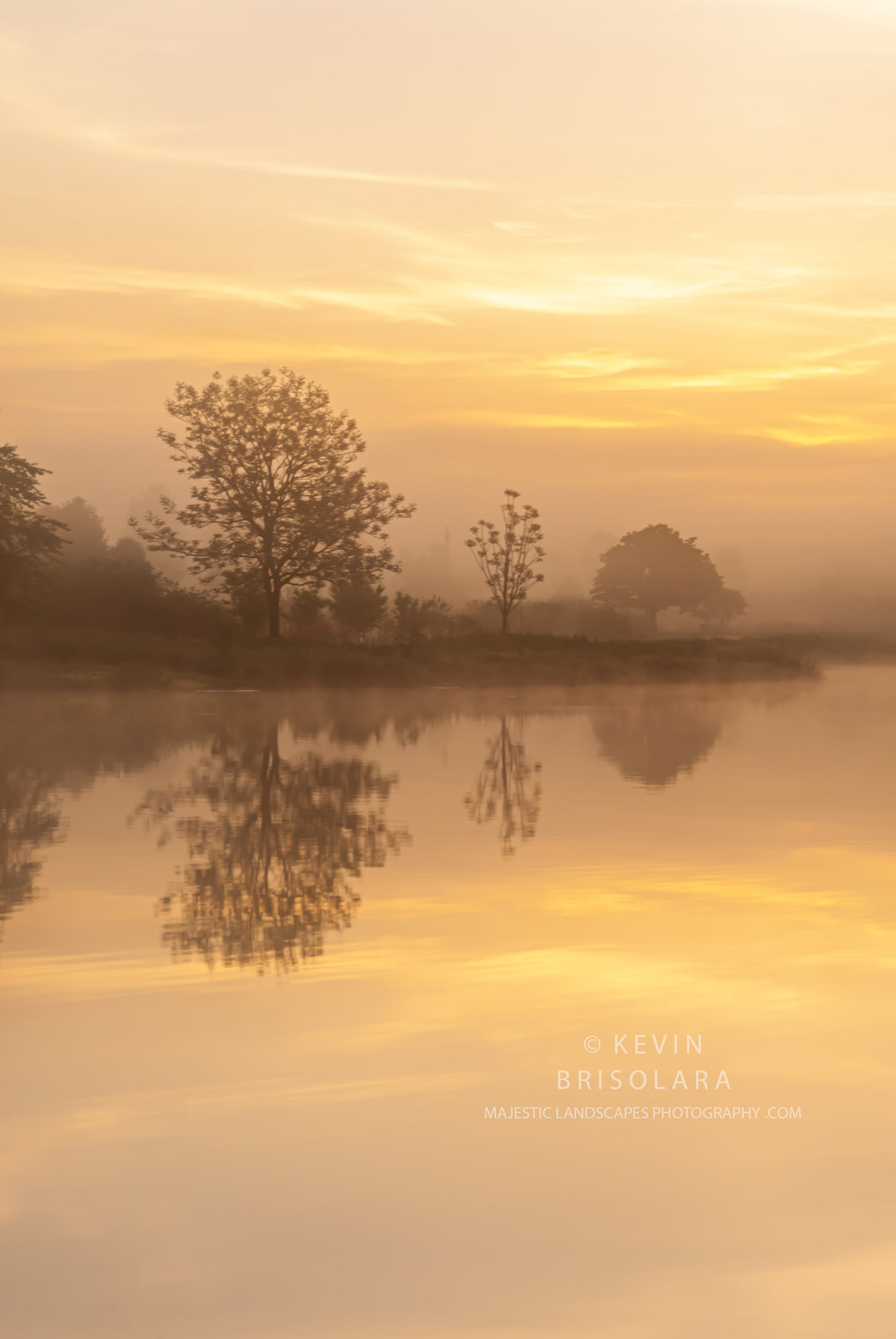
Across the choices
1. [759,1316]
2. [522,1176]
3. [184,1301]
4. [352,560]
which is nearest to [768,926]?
[522,1176]

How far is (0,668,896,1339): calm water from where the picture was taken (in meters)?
4.21

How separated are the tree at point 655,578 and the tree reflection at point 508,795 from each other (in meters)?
110

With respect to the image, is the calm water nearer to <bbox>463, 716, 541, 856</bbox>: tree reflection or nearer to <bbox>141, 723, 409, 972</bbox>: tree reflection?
<bbox>141, 723, 409, 972</bbox>: tree reflection

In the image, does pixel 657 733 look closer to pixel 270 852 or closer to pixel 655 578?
pixel 270 852

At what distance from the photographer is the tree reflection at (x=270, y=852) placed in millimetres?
8633

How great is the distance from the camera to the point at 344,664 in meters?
55.8

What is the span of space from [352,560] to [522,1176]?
59.9 metres

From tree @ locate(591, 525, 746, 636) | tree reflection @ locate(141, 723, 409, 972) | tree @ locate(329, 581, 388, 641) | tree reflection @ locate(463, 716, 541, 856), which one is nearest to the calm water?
tree reflection @ locate(141, 723, 409, 972)

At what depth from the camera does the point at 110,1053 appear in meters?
6.21

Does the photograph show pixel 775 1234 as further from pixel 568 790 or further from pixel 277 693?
pixel 277 693

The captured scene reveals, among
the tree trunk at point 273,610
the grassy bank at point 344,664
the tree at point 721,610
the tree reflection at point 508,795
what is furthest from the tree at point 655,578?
the tree reflection at point 508,795

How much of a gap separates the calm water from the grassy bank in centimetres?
3823

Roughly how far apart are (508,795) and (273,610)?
153 feet

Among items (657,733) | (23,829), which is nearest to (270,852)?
(23,829)
